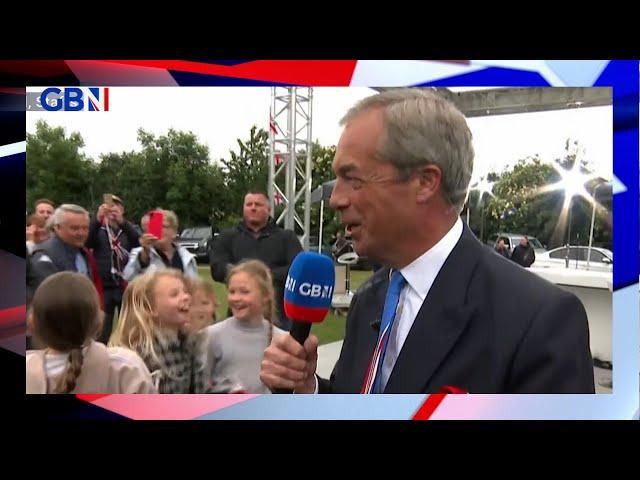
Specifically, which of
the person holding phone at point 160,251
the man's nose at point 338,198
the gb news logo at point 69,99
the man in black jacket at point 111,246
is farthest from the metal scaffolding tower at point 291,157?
the gb news logo at point 69,99

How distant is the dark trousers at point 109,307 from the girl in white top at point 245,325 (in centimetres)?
42

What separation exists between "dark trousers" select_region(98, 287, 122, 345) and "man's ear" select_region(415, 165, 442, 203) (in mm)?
1384

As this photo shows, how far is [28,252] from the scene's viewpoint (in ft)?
8.91

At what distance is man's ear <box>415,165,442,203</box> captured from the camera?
92.4 inches

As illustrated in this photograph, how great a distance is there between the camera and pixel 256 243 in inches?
107

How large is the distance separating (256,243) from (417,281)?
31.4 inches

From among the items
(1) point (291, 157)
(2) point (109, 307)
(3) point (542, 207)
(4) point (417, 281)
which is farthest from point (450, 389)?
(2) point (109, 307)

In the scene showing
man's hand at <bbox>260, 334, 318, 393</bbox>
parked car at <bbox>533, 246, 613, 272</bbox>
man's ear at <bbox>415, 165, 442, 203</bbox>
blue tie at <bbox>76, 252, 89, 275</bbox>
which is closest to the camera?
man's hand at <bbox>260, 334, 318, 393</bbox>

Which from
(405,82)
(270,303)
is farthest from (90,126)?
(405,82)

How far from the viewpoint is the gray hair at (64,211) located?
2668 mm

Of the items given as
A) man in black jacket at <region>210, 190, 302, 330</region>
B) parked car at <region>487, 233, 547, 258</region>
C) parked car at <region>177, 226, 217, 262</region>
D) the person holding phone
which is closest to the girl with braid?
the person holding phone

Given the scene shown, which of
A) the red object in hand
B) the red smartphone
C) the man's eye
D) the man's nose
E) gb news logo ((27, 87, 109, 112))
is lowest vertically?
the red object in hand

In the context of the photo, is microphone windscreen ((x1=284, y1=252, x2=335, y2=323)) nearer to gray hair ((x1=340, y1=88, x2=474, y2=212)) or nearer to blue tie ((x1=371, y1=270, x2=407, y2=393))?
blue tie ((x1=371, y1=270, x2=407, y2=393))

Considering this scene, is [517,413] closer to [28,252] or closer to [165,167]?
[165,167]
